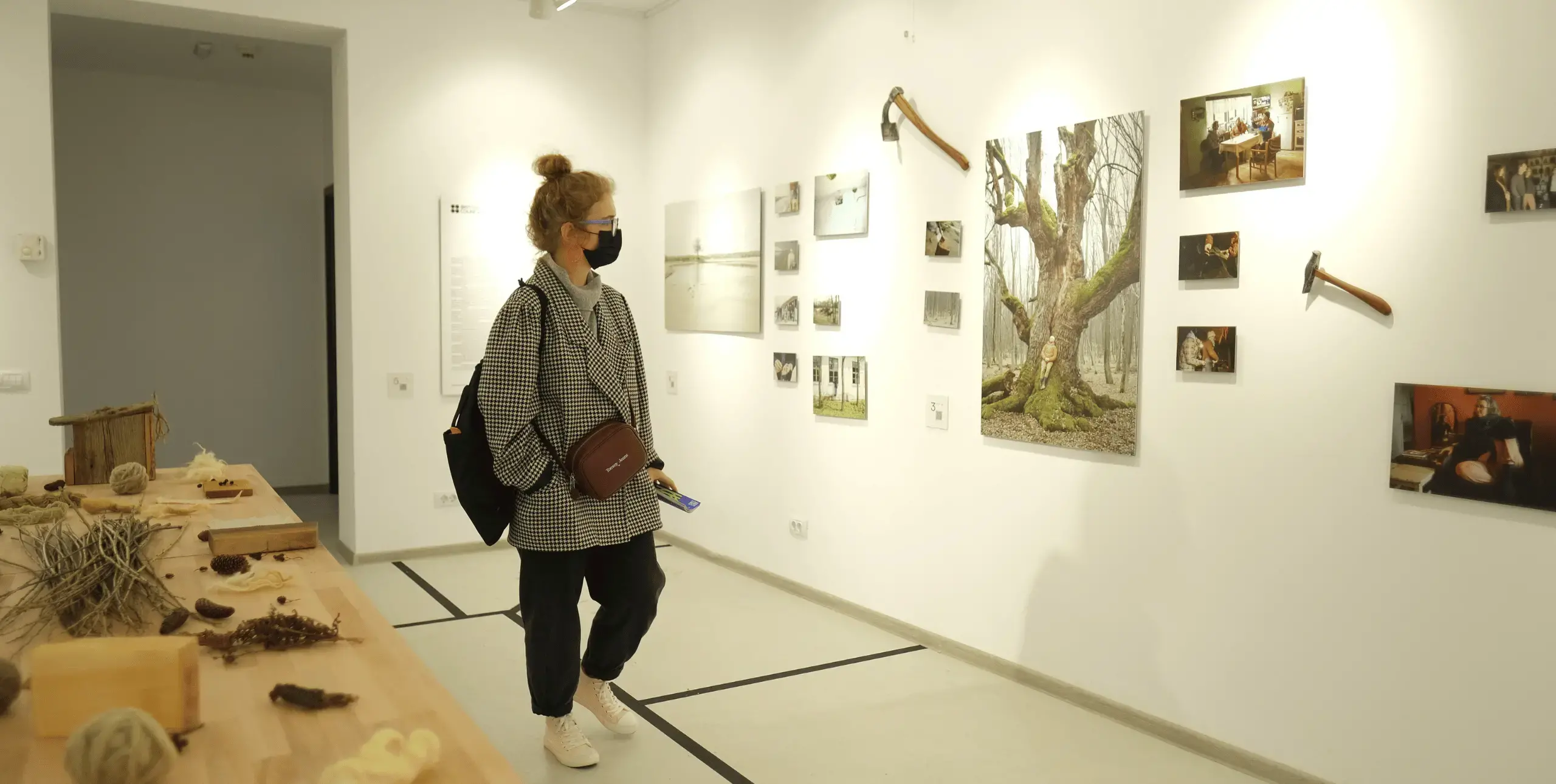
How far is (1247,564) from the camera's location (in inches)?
119

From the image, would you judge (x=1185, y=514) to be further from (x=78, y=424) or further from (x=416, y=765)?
(x=78, y=424)

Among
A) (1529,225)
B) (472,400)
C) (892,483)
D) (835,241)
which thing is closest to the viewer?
(1529,225)

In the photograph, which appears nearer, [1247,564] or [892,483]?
[1247,564]

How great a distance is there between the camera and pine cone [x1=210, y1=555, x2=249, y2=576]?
1995 millimetres

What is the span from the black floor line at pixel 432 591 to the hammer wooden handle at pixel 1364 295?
3.46 meters

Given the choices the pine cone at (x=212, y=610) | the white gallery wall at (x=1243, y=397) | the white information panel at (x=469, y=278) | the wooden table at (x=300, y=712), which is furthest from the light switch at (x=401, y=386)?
the pine cone at (x=212, y=610)

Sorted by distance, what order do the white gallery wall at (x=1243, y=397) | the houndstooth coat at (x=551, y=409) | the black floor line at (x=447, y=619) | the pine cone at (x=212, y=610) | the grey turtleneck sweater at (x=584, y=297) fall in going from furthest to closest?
the black floor line at (x=447, y=619)
the grey turtleneck sweater at (x=584, y=297)
the houndstooth coat at (x=551, y=409)
the white gallery wall at (x=1243, y=397)
the pine cone at (x=212, y=610)

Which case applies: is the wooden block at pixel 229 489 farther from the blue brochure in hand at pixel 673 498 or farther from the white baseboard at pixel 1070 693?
the white baseboard at pixel 1070 693

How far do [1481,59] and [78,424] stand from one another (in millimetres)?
3616

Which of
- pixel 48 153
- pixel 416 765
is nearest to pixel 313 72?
pixel 48 153

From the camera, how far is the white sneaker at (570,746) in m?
2.97

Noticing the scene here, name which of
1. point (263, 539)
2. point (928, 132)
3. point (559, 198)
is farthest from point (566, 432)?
point (928, 132)

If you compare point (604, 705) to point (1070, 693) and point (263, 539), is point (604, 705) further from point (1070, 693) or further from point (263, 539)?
point (1070, 693)

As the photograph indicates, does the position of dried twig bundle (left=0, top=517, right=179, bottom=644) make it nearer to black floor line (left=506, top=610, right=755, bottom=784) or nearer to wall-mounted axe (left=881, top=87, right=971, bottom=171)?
black floor line (left=506, top=610, right=755, bottom=784)
